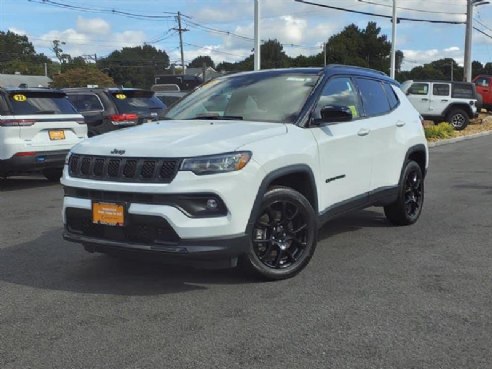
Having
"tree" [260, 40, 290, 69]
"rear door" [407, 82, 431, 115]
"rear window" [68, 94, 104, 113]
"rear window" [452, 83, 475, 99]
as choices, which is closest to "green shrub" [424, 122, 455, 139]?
"rear door" [407, 82, 431, 115]

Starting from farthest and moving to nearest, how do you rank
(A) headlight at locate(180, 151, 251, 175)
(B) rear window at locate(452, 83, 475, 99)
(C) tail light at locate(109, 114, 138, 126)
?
1. (B) rear window at locate(452, 83, 475, 99)
2. (C) tail light at locate(109, 114, 138, 126)
3. (A) headlight at locate(180, 151, 251, 175)

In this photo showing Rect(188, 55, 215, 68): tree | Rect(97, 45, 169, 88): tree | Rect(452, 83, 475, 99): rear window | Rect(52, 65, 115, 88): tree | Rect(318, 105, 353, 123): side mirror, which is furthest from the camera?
Rect(188, 55, 215, 68): tree

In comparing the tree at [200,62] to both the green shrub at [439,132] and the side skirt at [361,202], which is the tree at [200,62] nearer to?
the green shrub at [439,132]

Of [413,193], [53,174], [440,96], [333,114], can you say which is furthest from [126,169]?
[440,96]

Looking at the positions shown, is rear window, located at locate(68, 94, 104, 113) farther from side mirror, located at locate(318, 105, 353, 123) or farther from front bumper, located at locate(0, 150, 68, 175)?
side mirror, located at locate(318, 105, 353, 123)

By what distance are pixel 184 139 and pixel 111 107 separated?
7.98 m

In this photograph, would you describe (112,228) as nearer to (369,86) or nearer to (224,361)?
(224,361)

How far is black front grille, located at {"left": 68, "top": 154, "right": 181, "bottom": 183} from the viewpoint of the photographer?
14.0 ft

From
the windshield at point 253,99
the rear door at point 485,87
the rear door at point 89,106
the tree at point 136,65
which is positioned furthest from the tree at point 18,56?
the windshield at point 253,99

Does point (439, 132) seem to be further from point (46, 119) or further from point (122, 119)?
point (46, 119)

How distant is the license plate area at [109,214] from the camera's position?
14.4ft

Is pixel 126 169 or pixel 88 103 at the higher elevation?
pixel 88 103

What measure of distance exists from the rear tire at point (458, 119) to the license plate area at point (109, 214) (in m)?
20.6

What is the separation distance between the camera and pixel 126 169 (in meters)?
4.41
